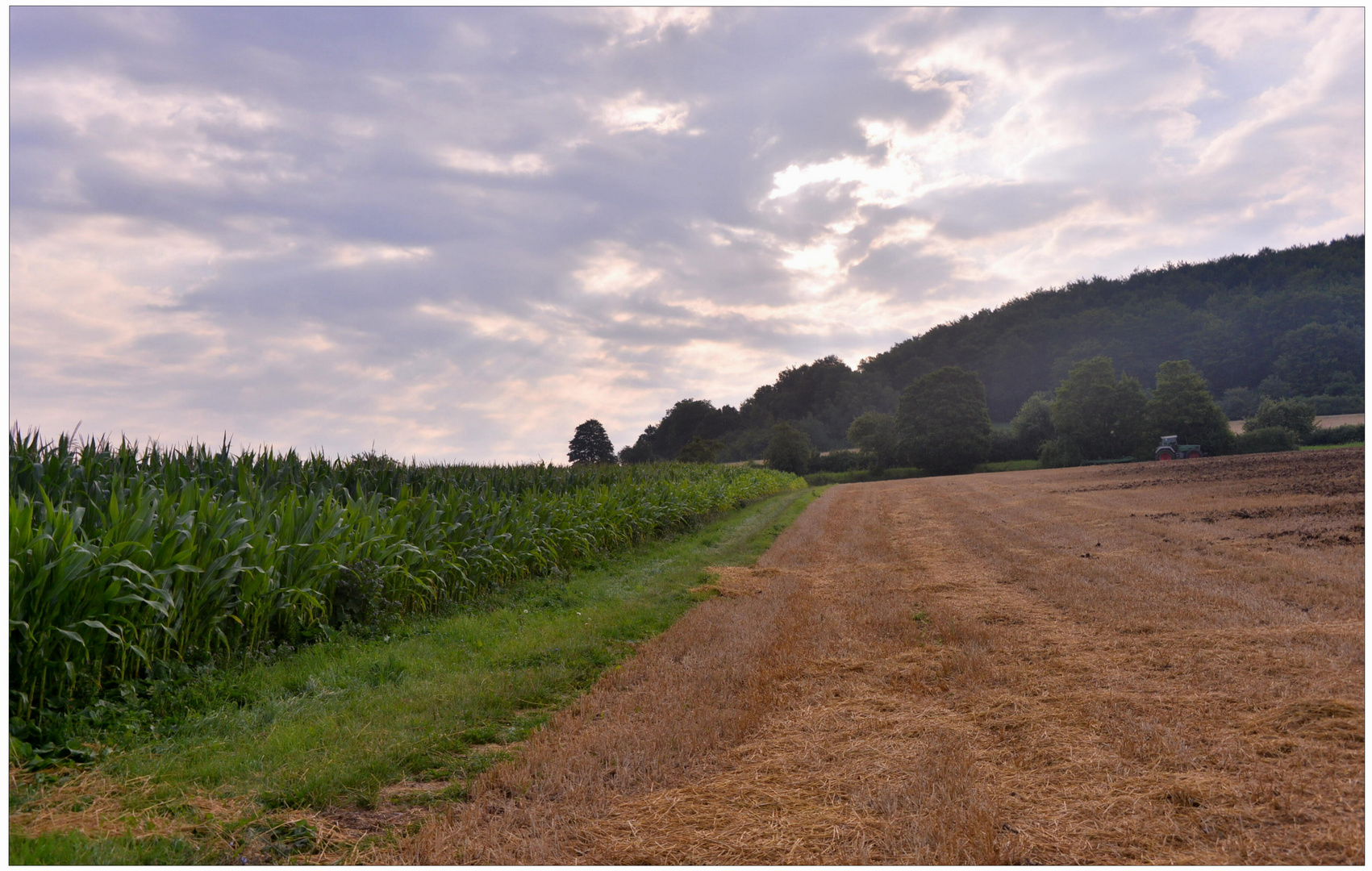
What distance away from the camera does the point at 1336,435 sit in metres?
32.9

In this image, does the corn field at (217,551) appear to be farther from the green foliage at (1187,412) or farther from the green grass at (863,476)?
the green grass at (863,476)

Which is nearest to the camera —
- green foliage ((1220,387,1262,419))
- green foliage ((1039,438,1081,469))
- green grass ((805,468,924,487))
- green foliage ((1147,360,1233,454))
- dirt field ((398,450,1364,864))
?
dirt field ((398,450,1364,864))

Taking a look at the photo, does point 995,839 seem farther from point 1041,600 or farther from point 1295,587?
point 1295,587

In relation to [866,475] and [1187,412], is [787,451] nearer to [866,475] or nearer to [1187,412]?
[866,475]

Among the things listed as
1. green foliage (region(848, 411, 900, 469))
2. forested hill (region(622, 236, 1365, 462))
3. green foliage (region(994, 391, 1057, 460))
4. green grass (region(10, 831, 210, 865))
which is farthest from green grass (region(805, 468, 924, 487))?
green grass (region(10, 831, 210, 865))

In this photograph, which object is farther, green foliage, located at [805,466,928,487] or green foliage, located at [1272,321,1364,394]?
green foliage, located at [805,466,928,487]

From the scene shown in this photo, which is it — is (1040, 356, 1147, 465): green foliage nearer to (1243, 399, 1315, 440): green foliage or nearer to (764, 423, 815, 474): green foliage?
(1243, 399, 1315, 440): green foliage

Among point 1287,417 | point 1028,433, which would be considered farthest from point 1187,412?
point 1028,433

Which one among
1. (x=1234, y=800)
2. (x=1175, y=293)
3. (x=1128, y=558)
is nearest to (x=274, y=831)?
(x=1234, y=800)

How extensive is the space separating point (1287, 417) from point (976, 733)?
4240 cm

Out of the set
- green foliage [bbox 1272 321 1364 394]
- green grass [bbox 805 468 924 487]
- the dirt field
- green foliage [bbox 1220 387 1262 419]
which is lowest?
green grass [bbox 805 468 924 487]

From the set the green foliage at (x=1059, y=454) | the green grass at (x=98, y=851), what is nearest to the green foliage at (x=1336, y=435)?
the green foliage at (x=1059, y=454)

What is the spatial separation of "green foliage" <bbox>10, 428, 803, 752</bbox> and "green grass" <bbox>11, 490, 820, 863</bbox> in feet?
1.69

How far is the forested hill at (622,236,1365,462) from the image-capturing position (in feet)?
117
